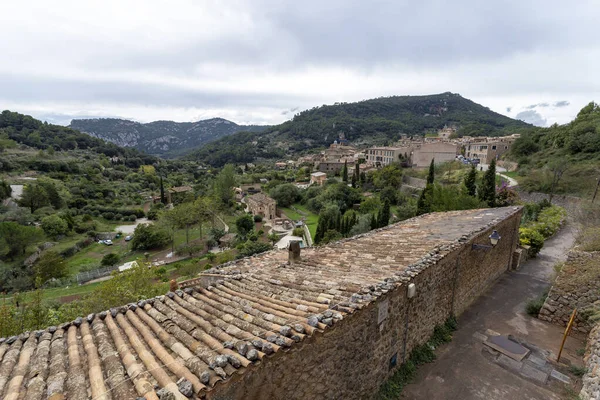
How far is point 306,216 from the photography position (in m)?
52.3

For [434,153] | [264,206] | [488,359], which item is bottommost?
[264,206]

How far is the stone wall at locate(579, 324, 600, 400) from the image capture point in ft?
18.8

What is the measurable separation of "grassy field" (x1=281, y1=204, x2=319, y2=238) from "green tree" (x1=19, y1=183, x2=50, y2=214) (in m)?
41.7

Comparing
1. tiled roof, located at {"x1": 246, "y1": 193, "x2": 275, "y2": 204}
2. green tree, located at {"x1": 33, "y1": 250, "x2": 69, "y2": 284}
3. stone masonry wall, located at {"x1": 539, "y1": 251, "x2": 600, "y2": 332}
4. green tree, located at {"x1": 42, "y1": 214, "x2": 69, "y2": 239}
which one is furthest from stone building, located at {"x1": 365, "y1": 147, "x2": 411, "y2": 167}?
green tree, located at {"x1": 42, "y1": 214, "x2": 69, "y2": 239}

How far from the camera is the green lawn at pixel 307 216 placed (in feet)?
146

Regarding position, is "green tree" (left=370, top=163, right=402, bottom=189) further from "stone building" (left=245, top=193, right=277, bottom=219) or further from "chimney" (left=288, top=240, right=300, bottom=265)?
"chimney" (left=288, top=240, right=300, bottom=265)

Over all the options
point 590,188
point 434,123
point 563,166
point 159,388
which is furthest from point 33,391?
point 434,123

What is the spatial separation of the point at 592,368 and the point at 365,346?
17.9ft

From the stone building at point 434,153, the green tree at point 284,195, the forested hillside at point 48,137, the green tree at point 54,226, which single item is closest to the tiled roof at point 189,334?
the green tree at point 54,226

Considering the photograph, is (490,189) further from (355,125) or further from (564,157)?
(355,125)

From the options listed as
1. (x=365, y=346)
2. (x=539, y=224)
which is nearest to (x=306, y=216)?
(x=539, y=224)

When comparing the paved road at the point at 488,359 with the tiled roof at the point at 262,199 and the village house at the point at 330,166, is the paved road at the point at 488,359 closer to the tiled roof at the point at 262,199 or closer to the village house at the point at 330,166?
the tiled roof at the point at 262,199

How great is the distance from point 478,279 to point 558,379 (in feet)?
13.0

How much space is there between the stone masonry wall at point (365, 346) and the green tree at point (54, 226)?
51220 mm
